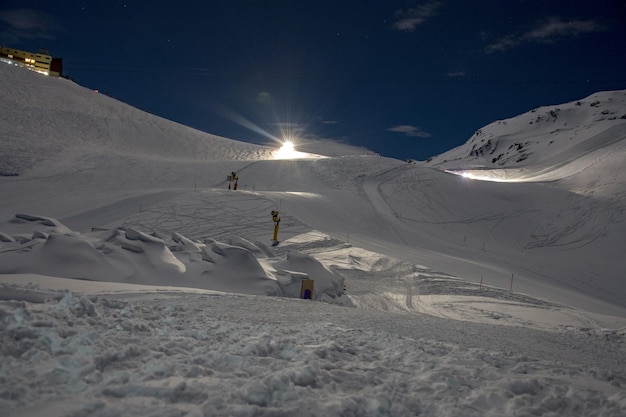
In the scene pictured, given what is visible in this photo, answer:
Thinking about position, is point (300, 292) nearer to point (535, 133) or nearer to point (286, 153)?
point (286, 153)

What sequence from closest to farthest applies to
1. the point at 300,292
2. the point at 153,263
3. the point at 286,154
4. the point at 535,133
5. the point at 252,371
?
the point at 252,371 < the point at 153,263 < the point at 300,292 < the point at 286,154 < the point at 535,133

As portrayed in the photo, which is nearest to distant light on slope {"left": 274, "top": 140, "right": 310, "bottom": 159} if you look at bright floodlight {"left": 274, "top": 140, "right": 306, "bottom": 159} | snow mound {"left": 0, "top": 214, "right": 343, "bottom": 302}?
bright floodlight {"left": 274, "top": 140, "right": 306, "bottom": 159}

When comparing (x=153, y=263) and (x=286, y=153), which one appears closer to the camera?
(x=153, y=263)

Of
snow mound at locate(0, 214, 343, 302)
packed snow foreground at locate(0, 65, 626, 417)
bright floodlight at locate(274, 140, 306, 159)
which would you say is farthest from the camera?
bright floodlight at locate(274, 140, 306, 159)

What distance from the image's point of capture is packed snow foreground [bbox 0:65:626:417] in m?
3.06

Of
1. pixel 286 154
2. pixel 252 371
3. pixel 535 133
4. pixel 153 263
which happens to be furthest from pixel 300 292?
pixel 535 133

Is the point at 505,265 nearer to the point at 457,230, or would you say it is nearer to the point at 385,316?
the point at 457,230

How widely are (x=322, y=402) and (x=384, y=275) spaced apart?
11527 millimetres

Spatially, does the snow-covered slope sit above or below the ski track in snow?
above

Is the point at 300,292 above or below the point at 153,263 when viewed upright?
below

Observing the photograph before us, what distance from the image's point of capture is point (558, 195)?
2791 centimetres

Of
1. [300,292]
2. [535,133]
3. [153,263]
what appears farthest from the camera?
[535,133]

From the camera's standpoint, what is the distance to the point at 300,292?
398 inches

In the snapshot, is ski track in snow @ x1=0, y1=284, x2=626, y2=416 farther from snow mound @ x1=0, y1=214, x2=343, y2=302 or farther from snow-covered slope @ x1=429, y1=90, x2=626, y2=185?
snow-covered slope @ x1=429, y1=90, x2=626, y2=185
